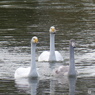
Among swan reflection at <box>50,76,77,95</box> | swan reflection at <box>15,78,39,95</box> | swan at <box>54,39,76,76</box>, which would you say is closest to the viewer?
swan reflection at <box>50,76,77,95</box>

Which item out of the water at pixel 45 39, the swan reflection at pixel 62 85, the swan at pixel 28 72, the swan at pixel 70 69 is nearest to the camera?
the swan reflection at pixel 62 85

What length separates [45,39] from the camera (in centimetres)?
2758

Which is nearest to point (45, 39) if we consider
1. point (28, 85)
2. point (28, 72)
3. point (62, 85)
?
point (28, 72)

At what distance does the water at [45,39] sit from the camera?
18484mm

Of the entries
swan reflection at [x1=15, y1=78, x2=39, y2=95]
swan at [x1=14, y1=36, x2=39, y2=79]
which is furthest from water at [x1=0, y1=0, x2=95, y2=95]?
swan at [x1=14, y1=36, x2=39, y2=79]

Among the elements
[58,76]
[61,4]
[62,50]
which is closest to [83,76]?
[58,76]

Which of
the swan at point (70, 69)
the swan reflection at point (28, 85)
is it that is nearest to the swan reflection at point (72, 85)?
the swan at point (70, 69)

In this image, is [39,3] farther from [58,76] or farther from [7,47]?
[58,76]

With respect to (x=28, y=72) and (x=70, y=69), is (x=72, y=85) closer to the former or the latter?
(x=70, y=69)

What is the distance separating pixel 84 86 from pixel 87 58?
15.2ft

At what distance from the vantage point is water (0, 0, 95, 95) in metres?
18.5

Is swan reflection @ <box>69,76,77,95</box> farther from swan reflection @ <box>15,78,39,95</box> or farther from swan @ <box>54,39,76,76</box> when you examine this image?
swan reflection @ <box>15,78,39,95</box>

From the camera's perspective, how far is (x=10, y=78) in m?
19.9

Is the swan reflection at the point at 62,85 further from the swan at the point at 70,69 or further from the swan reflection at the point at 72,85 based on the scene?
the swan at the point at 70,69
